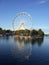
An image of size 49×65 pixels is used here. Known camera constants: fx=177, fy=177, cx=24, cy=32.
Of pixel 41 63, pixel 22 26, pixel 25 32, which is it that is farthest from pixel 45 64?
pixel 25 32

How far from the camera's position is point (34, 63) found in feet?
113

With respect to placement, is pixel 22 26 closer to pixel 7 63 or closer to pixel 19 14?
pixel 19 14

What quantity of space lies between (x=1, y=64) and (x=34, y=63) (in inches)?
254

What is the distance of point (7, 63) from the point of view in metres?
33.9

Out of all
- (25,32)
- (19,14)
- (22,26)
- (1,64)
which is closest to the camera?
(1,64)

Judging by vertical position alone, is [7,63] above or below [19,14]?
below

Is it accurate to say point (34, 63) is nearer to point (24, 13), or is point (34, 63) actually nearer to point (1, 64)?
point (1, 64)

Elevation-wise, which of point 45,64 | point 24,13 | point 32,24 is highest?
point 24,13

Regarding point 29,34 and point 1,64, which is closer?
point 1,64

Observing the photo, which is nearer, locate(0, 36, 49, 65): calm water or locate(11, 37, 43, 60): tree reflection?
locate(0, 36, 49, 65): calm water

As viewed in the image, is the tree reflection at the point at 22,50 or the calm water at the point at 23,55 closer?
the calm water at the point at 23,55

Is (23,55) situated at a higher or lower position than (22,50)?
higher

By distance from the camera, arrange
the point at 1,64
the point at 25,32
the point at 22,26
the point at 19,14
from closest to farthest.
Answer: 1. the point at 1,64
2. the point at 19,14
3. the point at 22,26
4. the point at 25,32

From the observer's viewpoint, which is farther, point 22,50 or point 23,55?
point 22,50
